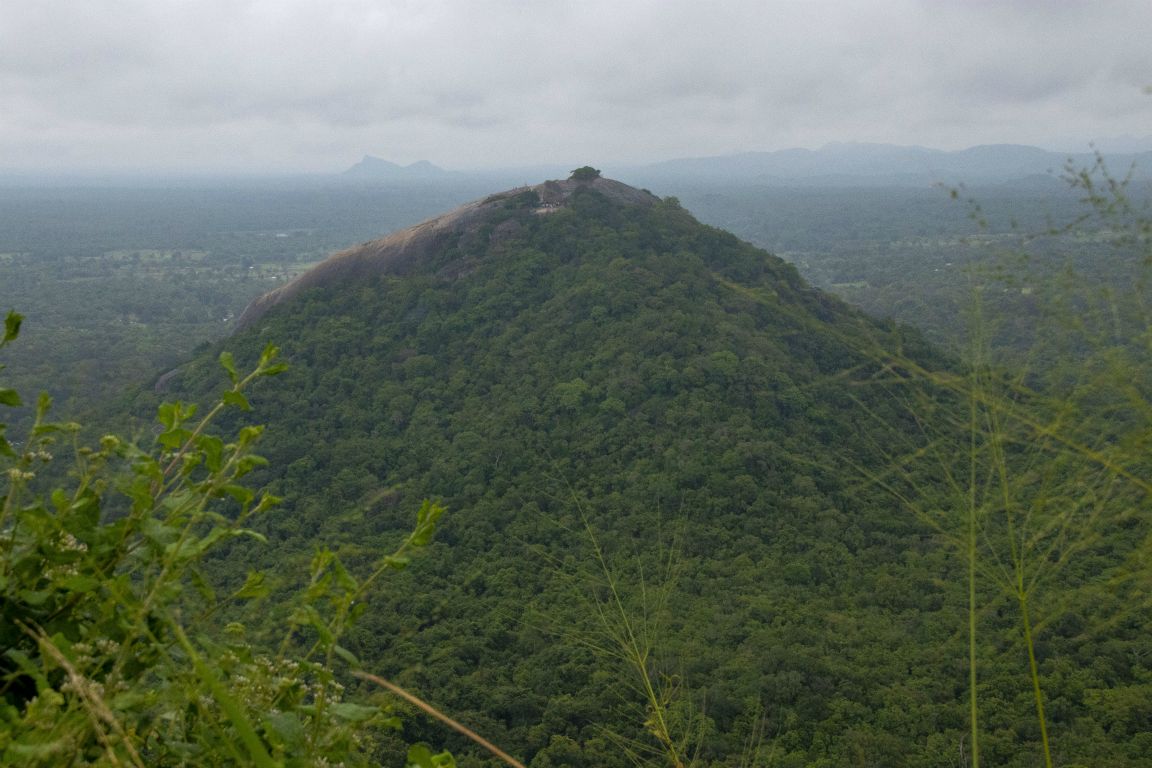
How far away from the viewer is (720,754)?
1054 centimetres

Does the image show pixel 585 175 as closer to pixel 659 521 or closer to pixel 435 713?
pixel 659 521

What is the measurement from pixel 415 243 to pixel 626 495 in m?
14.8

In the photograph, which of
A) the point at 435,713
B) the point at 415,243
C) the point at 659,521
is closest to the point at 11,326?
the point at 435,713

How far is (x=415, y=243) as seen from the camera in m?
28.0

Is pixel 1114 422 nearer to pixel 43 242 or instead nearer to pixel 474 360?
pixel 474 360

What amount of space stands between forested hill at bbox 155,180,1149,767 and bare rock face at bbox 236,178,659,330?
12 cm

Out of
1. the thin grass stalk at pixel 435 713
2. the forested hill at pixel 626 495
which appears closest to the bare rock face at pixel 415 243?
the forested hill at pixel 626 495

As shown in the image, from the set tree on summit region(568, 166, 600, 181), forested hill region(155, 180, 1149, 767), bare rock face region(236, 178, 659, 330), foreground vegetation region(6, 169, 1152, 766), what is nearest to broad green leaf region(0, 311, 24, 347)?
foreground vegetation region(6, 169, 1152, 766)

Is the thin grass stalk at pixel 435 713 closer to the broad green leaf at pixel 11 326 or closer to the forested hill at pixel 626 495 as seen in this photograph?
the forested hill at pixel 626 495

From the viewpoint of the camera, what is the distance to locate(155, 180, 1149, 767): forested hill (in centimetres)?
1080

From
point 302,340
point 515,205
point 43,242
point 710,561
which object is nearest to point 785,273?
point 515,205

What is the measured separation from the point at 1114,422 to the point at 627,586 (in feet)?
35.5

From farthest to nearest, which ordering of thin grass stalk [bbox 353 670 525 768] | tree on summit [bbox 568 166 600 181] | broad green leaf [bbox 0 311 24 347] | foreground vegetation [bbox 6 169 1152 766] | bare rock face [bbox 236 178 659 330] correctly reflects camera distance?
tree on summit [bbox 568 166 600 181] < bare rock face [bbox 236 178 659 330] < foreground vegetation [bbox 6 169 1152 766] < broad green leaf [bbox 0 311 24 347] < thin grass stalk [bbox 353 670 525 768]

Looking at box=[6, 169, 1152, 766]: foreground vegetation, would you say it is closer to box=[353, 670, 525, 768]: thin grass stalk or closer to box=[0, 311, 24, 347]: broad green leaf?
box=[353, 670, 525, 768]: thin grass stalk
